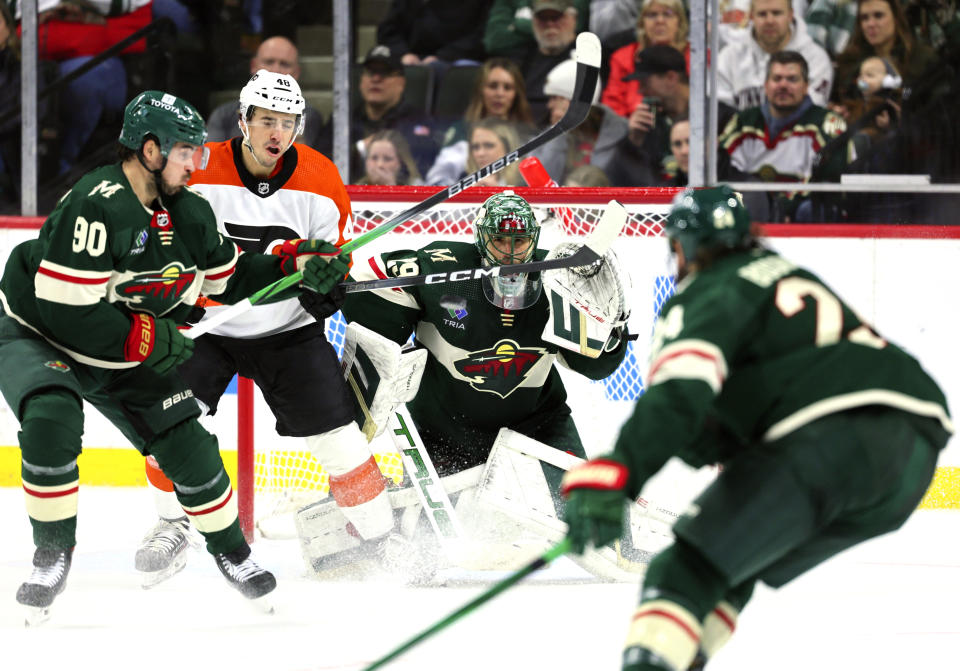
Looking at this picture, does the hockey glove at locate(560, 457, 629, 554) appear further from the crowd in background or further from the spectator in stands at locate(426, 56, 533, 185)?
the spectator in stands at locate(426, 56, 533, 185)

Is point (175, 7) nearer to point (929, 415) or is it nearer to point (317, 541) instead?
point (317, 541)

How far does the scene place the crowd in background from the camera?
4.72 metres

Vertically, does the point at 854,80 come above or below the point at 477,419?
above

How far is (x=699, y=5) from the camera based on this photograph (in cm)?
422

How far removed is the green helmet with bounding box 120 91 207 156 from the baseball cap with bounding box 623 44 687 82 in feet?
8.50

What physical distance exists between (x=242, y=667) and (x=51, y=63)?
3.38 metres

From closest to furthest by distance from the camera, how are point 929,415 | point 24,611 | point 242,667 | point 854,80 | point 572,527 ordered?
point 572,527 → point 929,415 → point 242,667 → point 24,611 → point 854,80

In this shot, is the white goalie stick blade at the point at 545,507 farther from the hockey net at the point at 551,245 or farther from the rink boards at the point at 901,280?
the rink boards at the point at 901,280

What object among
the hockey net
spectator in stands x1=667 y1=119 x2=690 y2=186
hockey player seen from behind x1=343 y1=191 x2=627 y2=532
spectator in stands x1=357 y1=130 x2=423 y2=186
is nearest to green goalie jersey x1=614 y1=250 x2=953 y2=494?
A: hockey player seen from behind x1=343 y1=191 x2=627 y2=532

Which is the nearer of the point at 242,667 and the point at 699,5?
the point at 242,667

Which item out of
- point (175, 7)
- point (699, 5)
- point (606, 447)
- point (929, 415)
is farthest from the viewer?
point (175, 7)

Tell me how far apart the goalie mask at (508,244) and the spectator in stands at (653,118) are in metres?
1.66

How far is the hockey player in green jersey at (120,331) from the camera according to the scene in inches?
102

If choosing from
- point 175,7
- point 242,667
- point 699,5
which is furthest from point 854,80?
point 242,667
